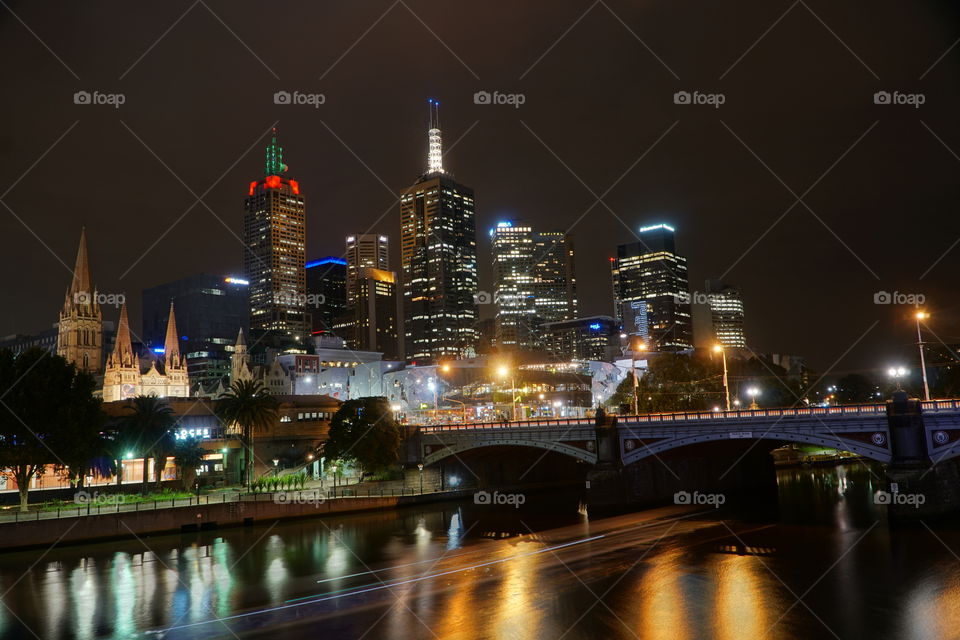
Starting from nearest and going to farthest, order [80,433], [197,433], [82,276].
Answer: [80,433]
[197,433]
[82,276]

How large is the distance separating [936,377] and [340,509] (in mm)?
104238

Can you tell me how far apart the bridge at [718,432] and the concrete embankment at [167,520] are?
53.1ft

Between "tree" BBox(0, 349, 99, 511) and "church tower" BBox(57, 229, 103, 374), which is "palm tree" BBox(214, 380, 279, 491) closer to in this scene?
"tree" BBox(0, 349, 99, 511)

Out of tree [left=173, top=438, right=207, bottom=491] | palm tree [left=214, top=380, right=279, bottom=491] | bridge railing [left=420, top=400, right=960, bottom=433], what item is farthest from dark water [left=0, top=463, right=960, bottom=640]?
palm tree [left=214, top=380, right=279, bottom=491]

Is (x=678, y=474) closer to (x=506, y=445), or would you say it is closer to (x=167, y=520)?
(x=506, y=445)

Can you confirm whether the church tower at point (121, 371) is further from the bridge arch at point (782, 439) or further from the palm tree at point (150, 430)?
the bridge arch at point (782, 439)

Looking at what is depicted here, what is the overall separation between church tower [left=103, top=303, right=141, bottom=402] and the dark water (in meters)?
141

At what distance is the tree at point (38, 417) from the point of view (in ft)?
188

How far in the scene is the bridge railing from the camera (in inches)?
2146

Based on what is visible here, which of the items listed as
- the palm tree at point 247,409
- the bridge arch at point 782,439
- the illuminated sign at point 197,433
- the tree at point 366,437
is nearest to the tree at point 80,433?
the palm tree at point 247,409

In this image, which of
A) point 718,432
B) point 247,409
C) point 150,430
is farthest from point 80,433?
point 718,432

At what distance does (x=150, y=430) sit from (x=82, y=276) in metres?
114

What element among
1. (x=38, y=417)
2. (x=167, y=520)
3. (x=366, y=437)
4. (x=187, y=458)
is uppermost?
(x=38, y=417)

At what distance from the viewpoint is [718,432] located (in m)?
63.9
